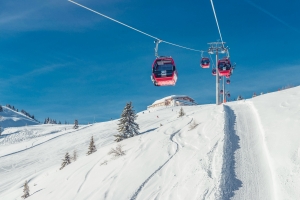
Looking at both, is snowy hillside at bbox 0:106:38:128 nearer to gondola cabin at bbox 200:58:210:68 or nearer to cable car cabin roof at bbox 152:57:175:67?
gondola cabin at bbox 200:58:210:68

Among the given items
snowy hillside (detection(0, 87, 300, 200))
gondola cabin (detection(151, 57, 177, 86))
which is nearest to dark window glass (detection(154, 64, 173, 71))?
gondola cabin (detection(151, 57, 177, 86))

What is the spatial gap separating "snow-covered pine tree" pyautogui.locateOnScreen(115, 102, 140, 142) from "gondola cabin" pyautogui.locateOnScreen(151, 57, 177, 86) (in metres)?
10.2

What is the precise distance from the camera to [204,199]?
11.0 meters

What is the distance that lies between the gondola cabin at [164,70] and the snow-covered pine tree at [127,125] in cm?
1023

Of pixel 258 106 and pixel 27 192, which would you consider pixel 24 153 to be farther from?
pixel 258 106

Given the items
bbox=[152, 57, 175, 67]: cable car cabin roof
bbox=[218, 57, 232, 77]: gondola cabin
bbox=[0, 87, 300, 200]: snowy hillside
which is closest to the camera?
bbox=[0, 87, 300, 200]: snowy hillside

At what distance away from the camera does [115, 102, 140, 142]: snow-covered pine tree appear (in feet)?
96.8

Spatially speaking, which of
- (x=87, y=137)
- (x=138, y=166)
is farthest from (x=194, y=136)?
(x=87, y=137)

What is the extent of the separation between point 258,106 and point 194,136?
5.74m

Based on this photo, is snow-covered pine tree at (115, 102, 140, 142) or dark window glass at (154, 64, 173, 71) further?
snow-covered pine tree at (115, 102, 140, 142)

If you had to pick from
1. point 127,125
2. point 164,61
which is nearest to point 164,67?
point 164,61

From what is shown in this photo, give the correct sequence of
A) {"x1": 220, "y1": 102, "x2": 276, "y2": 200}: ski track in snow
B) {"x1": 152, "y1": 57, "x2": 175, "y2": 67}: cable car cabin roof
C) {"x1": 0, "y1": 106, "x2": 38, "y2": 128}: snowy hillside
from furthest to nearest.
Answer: {"x1": 0, "y1": 106, "x2": 38, "y2": 128}: snowy hillside
{"x1": 152, "y1": 57, "x2": 175, "y2": 67}: cable car cabin roof
{"x1": 220, "y1": 102, "x2": 276, "y2": 200}: ski track in snow

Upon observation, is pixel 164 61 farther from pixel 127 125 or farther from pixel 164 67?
pixel 127 125

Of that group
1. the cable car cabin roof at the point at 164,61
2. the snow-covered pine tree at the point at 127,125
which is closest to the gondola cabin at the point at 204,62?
the snow-covered pine tree at the point at 127,125
